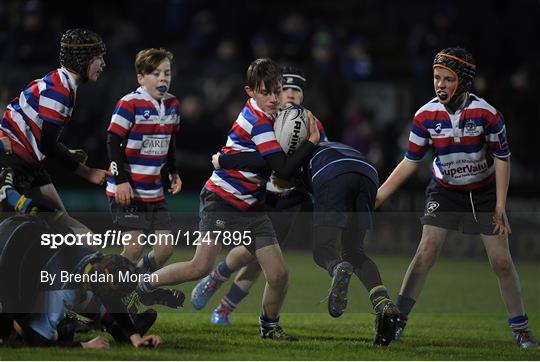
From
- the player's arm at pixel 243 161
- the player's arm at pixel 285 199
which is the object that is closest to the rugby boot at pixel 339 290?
the player's arm at pixel 243 161

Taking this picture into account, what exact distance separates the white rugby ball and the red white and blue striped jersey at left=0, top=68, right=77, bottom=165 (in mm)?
1474

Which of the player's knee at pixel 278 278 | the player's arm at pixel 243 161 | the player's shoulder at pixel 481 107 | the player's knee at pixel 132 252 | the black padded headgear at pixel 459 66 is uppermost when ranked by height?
the black padded headgear at pixel 459 66

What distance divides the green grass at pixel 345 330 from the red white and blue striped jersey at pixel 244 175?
2.96 feet

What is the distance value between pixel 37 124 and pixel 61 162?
0.33 metres

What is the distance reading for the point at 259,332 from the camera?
8.54 meters

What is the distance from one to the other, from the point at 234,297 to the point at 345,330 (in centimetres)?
94

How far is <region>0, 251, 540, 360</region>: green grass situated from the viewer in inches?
289

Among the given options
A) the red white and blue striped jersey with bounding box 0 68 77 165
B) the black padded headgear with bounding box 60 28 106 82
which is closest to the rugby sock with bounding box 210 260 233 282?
the red white and blue striped jersey with bounding box 0 68 77 165

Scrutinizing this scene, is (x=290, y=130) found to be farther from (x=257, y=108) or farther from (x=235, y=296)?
(x=235, y=296)

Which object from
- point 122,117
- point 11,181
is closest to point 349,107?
point 122,117

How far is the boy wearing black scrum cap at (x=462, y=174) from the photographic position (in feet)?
26.1

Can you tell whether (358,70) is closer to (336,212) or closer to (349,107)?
(349,107)

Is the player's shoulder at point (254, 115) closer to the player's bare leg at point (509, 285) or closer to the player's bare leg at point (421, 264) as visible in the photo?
the player's bare leg at point (421, 264)

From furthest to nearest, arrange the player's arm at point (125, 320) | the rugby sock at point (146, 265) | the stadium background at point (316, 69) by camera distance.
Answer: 1. the stadium background at point (316, 69)
2. the rugby sock at point (146, 265)
3. the player's arm at point (125, 320)
